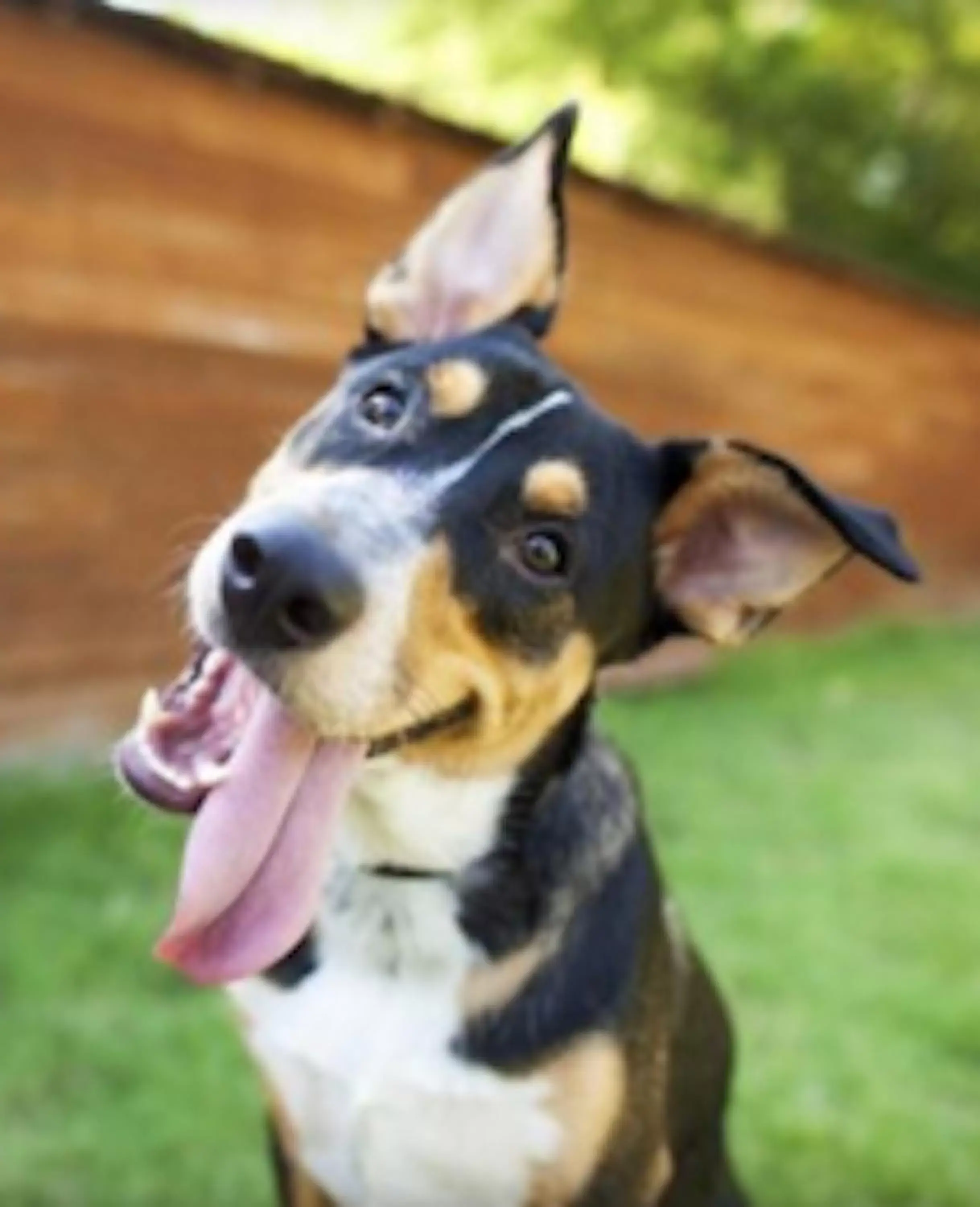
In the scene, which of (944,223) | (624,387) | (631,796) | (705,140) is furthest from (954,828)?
(944,223)

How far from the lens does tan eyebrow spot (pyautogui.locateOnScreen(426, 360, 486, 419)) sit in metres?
2.58

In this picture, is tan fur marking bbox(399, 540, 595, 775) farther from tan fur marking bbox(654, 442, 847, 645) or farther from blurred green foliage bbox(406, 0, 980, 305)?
blurred green foliage bbox(406, 0, 980, 305)

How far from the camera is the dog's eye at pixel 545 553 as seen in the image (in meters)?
2.55

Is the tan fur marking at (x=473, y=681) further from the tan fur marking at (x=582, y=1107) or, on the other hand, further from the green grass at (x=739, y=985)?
the green grass at (x=739, y=985)

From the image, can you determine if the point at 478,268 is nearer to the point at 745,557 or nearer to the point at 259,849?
the point at 745,557

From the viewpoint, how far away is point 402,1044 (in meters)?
2.78

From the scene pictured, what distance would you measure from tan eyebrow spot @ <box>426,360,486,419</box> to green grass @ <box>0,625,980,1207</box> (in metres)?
1.82

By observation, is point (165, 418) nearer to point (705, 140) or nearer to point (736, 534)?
point (736, 534)

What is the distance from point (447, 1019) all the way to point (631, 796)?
0.48 meters

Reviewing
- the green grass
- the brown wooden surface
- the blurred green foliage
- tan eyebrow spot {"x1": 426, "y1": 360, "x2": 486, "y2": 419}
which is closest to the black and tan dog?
tan eyebrow spot {"x1": 426, "y1": 360, "x2": 486, "y2": 419}

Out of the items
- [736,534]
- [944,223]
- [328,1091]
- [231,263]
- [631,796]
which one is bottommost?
[944,223]

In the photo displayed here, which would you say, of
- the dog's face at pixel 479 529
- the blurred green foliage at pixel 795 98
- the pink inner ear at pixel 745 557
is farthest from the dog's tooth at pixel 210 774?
the blurred green foliage at pixel 795 98

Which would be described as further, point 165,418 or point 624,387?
point 624,387

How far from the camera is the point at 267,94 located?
246 inches
